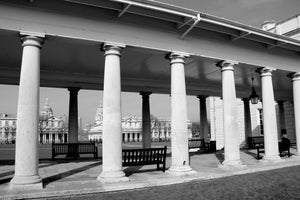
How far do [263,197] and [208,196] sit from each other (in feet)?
4.24

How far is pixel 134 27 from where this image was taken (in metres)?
9.63

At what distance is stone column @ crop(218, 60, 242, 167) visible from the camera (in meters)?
11.2

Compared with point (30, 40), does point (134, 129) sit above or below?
below

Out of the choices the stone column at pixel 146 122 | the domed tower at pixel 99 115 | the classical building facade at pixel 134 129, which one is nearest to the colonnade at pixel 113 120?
the stone column at pixel 146 122

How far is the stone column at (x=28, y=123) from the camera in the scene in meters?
7.44

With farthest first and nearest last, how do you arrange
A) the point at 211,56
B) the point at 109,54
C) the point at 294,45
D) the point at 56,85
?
the point at 56,85 → the point at 294,45 → the point at 211,56 → the point at 109,54

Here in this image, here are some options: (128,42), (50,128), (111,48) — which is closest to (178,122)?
(128,42)

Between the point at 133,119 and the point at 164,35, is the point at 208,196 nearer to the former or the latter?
the point at 164,35

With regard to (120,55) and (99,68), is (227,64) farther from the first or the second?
(99,68)

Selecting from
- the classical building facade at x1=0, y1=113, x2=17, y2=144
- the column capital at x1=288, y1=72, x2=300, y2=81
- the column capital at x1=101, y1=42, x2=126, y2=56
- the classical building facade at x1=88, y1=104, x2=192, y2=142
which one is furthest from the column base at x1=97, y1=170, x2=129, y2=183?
the classical building facade at x1=0, y1=113, x2=17, y2=144

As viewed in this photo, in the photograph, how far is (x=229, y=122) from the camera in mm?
11383

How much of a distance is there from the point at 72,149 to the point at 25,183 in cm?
861

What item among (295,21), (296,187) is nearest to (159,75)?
(296,187)

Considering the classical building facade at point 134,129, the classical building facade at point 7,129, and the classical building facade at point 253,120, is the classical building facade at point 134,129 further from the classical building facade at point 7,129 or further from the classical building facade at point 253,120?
the classical building facade at point 253,120
